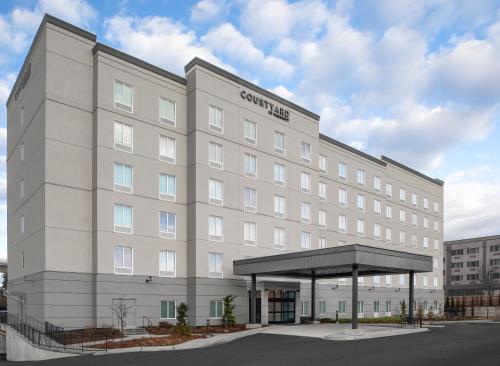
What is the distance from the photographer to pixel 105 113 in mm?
35469

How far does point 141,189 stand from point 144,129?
14.8ft

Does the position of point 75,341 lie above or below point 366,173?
below

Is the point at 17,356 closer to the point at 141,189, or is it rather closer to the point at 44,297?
the point at 44,297

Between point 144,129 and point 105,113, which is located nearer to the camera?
point 105,113

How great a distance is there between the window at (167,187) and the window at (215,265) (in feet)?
18.0

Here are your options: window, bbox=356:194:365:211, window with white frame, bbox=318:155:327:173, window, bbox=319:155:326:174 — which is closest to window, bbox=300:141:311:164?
window with white frame, bbox=318:155:327:173

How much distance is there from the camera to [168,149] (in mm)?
39344

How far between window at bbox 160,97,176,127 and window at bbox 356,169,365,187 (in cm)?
2642

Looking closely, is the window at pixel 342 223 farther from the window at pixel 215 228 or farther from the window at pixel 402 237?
the window at pixel 215 228

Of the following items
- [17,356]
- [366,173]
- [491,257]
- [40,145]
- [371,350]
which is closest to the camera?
→ [371,350]

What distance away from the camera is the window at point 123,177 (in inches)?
1410

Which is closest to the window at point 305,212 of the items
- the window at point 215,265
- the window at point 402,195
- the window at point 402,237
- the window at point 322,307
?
the window at point 322,307

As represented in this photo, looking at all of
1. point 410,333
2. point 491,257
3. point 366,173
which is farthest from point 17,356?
point 491,257

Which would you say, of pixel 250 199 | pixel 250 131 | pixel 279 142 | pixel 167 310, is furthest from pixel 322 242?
pixel 167 310
